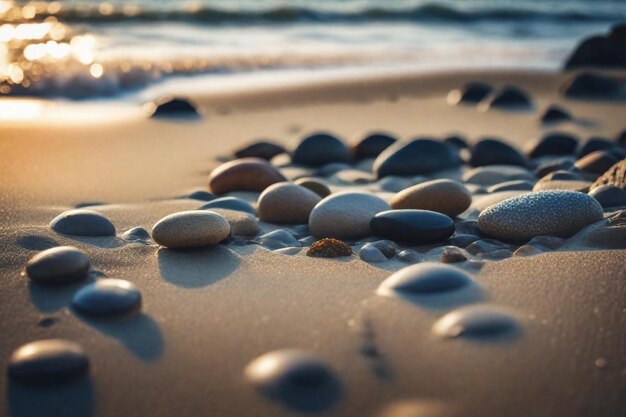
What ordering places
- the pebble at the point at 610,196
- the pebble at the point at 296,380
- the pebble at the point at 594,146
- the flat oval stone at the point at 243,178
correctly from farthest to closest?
the pebble at the point at 594,146, the flat oval stone at the point at 243,178, the pebble at the point at 610,196, the pebble at the point at 296,380

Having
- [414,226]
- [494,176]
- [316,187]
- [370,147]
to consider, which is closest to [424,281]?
[414,226]

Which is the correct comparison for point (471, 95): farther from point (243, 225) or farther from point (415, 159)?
point (243, 225)

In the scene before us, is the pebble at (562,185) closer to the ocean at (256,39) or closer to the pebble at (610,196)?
the pebble at (610,196)

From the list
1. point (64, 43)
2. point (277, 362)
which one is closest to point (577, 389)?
point (277, 362)

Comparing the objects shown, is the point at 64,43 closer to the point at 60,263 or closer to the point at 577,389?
the point at 60,263

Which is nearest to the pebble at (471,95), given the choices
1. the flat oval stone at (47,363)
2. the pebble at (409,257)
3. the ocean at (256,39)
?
the ocean at (256,39)

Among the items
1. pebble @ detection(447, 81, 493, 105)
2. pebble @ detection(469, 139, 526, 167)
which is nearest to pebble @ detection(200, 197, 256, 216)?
pebble @ detection(469, 139, 526, 167)
